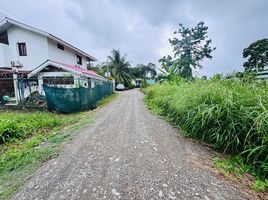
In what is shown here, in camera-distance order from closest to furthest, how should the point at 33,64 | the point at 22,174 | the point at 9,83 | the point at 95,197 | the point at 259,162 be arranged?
the point at 95,197 < the point at 259,162 < the point at 22,174 < the point at 9,83 < the point at 33,64

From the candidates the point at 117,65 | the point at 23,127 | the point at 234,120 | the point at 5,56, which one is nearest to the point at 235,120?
the point at 234,120

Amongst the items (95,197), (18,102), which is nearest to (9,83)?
(18,102)

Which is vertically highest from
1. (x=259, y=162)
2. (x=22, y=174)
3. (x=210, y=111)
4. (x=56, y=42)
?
(x=56, y=42)

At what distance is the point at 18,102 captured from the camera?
9.24 m

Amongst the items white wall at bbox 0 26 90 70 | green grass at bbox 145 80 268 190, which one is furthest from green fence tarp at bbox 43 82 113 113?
white wall at bbox 0 26 90 70

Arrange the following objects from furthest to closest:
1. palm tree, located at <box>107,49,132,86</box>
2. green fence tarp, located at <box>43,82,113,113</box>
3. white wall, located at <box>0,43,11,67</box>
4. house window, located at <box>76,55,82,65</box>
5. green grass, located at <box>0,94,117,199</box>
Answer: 1. palm tree, located at <box>107,49,132,86</box>
2. house window, located at <box>76,55,82,65</box>
3. white wall, located at <box>0,43,11,67</box>
4. green fence tarp, located at <box>43,82,113,113</box>
5. green grass, located at <box>0,94,117,199</box>

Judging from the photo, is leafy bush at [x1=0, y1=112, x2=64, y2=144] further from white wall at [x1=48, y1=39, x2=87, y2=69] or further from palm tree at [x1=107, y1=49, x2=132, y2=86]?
palm tree at [x1=107, y1=49, x2=132, y2=86]

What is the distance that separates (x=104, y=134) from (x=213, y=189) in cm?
288

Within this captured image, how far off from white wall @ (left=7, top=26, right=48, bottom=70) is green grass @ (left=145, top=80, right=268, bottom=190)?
1374 centimetres

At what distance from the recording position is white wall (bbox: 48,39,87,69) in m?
13.7

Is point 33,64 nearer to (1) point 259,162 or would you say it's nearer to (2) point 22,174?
(2) point 22,174

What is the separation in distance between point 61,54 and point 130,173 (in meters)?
15.7

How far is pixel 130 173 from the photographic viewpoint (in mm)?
2391

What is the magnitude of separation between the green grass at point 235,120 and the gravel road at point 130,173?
0.42 m
